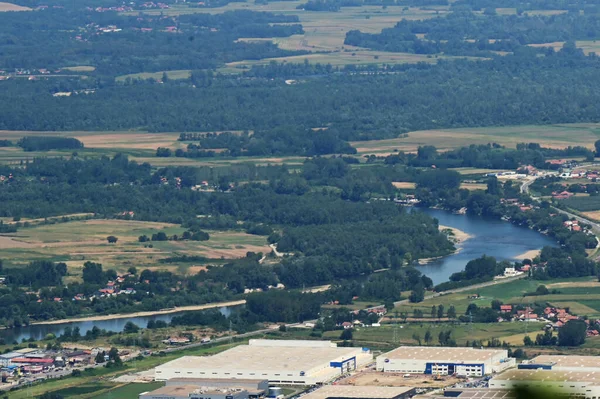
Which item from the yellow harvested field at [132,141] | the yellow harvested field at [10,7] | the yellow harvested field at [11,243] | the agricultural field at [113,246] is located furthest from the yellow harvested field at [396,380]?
the yellow harvested field at [10,7]

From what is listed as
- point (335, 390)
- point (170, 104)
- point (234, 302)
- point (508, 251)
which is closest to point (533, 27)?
point (170, 104)

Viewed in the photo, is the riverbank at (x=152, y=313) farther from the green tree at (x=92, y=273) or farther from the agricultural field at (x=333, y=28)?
the agricultural field at (x=333, y=28)

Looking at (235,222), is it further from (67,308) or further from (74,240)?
(67,308)

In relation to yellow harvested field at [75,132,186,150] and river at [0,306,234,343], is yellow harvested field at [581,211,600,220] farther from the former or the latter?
yellow harvested field at [75,132,186,150]

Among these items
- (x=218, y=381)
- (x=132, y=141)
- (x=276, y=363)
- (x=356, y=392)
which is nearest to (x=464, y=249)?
(x=276, y=363)

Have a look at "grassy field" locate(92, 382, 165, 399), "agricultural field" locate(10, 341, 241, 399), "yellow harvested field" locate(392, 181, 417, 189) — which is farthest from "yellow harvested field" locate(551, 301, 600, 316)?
"yellow harvested field" locate(392, 181, 417, 189)
